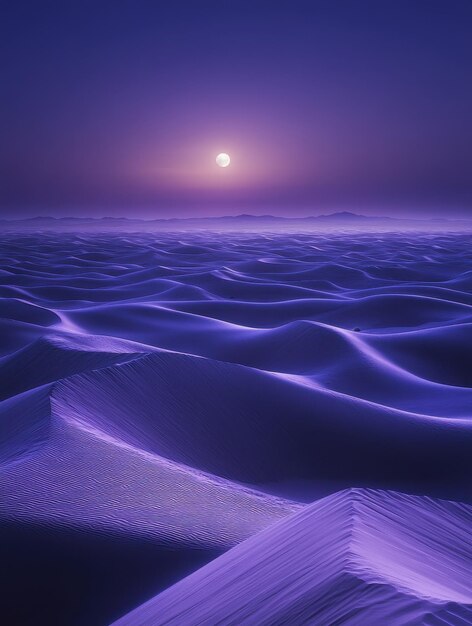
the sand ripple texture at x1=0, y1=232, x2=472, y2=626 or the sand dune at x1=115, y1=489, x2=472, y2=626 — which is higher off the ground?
the sand dune at x1=115, y1=489, x2=472, y2=626

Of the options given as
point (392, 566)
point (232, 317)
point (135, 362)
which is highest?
point (392, 566)

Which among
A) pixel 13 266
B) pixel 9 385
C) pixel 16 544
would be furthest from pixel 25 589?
pixel 13 266

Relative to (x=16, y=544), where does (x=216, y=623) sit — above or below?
above

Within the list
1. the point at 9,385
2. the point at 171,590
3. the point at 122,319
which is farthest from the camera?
the point at 122,319

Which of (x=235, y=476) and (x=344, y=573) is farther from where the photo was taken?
(x=235, y=476)

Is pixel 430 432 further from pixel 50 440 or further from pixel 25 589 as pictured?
pixel 25 589

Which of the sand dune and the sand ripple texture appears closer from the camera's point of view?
the sand dune

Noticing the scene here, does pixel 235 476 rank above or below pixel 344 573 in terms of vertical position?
below

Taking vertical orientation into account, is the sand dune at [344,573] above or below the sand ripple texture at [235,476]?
above
